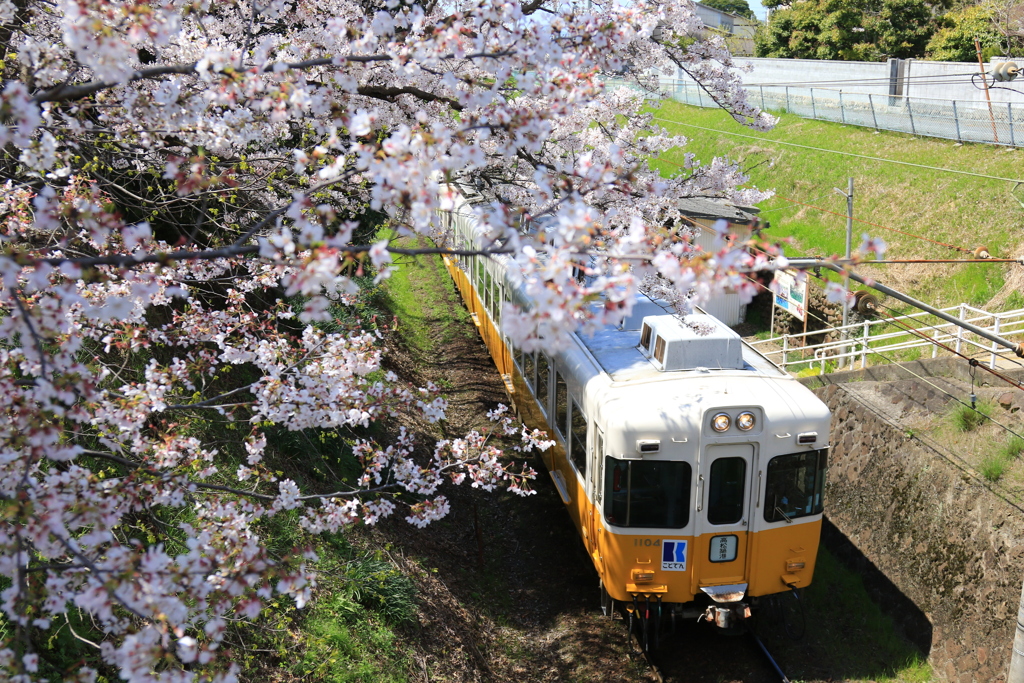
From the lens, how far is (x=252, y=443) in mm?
5398

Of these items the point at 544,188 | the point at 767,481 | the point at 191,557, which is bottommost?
the point at 767,481

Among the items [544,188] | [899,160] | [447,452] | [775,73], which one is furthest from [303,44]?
[775,73]

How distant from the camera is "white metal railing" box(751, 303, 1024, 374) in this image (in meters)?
11.6

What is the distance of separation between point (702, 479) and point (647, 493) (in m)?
0.52

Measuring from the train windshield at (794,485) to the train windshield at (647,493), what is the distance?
82 centimetres

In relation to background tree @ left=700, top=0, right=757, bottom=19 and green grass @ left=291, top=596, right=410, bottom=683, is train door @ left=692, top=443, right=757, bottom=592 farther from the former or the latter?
background tree @ left=700, top=0, right=757, bottom=19

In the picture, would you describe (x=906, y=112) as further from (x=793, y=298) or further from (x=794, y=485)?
(x=794, y=485)

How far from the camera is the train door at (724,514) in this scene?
289 inches

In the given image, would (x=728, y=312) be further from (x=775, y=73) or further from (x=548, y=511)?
(x=775, y=73)

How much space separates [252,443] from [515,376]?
6898 mm

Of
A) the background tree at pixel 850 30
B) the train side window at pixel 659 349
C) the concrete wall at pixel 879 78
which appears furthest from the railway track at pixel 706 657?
the background tree at pixel 850 30

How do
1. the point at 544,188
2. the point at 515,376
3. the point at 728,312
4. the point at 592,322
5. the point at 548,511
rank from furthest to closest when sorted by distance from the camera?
1. the point at 728,312
2. the point at 515,376
3. the point at 548,511
4. the point at 544,188
5. the point at 592,322

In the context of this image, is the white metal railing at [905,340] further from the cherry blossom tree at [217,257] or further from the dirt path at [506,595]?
the cherry blossom tree at [217,257]

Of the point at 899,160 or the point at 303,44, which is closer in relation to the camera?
the point at 303,44
